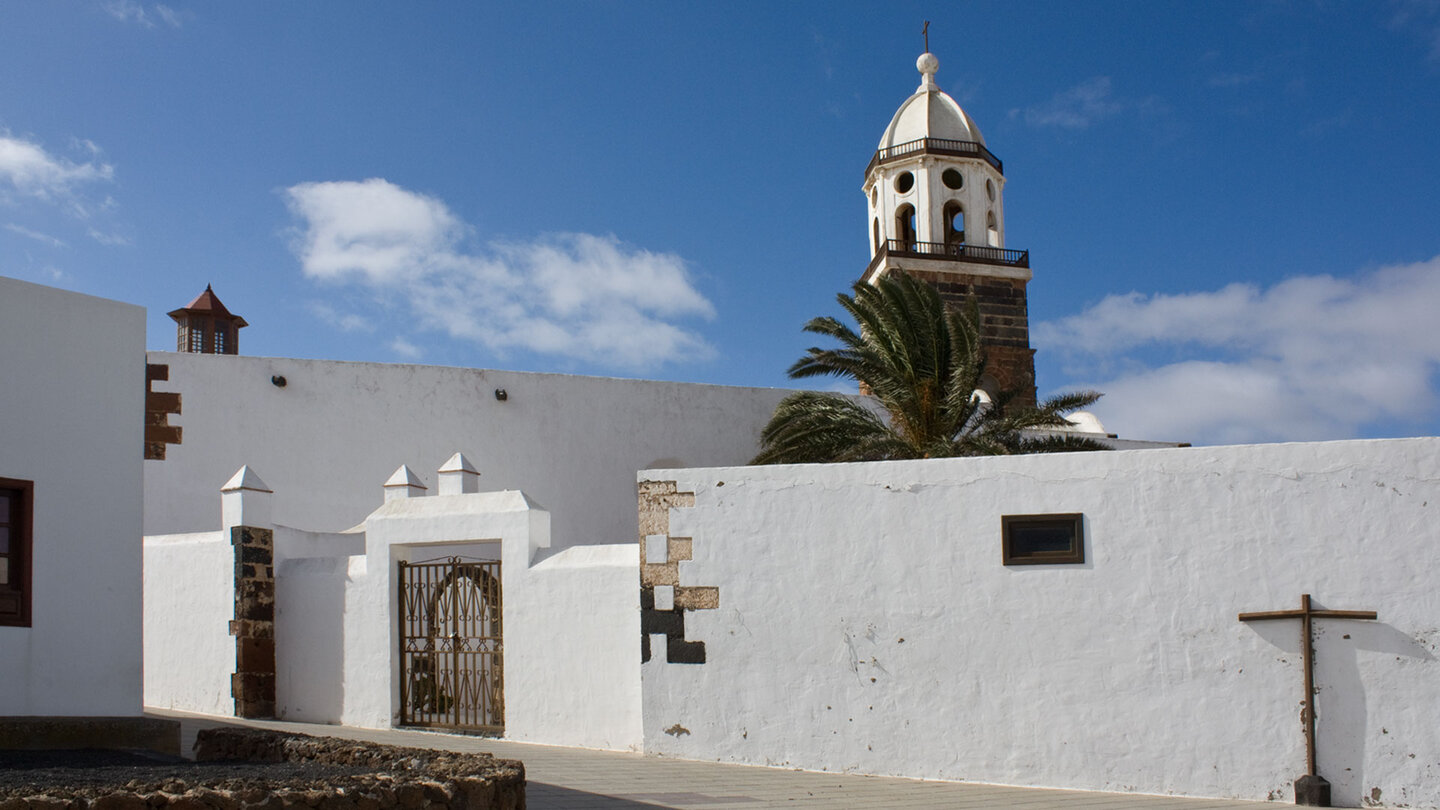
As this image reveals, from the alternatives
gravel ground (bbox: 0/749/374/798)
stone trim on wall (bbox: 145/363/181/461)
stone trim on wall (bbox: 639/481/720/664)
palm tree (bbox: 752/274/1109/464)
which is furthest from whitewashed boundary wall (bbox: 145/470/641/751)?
palm tree (bbox: 752/274/1109/464)

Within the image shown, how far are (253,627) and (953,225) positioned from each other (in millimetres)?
14993

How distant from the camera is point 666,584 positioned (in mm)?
9781

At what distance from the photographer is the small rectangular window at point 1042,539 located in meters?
8.75

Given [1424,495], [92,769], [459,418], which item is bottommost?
[92,769]

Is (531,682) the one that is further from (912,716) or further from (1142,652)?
(1142,652)

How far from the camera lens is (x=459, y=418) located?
18.9 m

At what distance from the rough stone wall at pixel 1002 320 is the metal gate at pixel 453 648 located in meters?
13.1

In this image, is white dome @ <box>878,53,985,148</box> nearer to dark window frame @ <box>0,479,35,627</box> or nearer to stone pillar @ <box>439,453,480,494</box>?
stone pillar @ <box>439,453,480,494</box>

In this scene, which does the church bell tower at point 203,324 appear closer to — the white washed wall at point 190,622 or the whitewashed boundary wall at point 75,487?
the white washed wall at point 190,622

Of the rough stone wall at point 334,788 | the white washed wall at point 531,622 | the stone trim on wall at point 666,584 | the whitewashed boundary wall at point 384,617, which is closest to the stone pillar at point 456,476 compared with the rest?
the whitewashed boundary wall at point 384,617

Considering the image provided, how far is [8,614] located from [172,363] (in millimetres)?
9864

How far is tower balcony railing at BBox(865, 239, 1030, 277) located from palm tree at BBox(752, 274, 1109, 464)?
6085mm

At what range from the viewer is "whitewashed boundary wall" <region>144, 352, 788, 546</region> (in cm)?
1708

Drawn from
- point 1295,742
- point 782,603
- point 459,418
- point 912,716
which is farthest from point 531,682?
point 459,418
